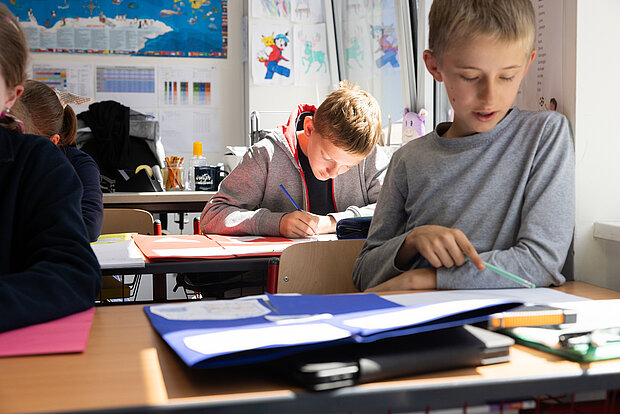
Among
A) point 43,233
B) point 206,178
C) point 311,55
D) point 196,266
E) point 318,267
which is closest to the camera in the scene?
point 43,233

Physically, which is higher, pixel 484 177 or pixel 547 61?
pixel 547 61

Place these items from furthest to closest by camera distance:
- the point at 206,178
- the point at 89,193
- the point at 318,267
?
the point at 206,178, the point at 89,193, the point at 318,267

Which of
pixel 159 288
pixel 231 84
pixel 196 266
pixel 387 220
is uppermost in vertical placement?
pixel 231 84

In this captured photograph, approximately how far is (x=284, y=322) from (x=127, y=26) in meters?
4.97

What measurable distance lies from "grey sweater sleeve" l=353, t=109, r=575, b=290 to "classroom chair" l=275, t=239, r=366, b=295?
21 centimetres

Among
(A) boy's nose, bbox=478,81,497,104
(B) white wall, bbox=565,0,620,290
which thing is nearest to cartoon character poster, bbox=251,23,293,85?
(B) white wall, bbox=565,0,620,290

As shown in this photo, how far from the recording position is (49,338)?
2.32ft

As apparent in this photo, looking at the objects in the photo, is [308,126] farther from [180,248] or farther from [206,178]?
[206,178]

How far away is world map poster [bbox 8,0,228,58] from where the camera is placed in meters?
5.05

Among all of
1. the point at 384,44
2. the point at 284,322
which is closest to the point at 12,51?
the point at 284,322

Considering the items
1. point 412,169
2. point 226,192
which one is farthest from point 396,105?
point 412,169

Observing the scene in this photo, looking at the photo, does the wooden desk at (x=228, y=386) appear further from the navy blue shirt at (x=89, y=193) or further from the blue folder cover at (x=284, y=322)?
the navy blue shirt at (x=89, y=193)

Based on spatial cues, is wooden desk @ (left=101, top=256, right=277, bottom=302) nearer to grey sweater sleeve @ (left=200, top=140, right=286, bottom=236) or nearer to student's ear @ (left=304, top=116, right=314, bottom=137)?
grey sweater sleeve @ (left=200, top=140, right=286, bottom=236)

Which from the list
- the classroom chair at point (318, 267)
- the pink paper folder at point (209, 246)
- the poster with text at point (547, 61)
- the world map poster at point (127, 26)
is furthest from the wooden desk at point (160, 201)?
the poster with text at point (547, 61)
